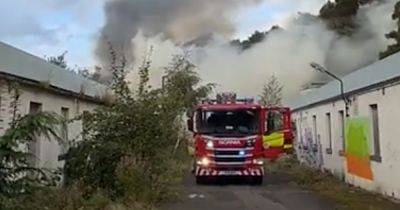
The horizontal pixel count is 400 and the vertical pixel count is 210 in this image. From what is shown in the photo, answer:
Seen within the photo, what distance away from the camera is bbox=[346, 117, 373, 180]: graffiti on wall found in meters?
20.8

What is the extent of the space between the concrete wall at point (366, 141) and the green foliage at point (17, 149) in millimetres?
9900

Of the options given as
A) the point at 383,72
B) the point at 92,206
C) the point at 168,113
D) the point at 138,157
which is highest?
the point at 383,72

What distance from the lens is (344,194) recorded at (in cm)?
2006

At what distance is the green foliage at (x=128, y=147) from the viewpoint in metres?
17.0

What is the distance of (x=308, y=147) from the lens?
34250mm

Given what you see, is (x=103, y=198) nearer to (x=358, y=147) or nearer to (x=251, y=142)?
(x=358, y=147)

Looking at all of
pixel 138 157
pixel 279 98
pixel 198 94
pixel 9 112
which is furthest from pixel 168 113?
pixel 279 98

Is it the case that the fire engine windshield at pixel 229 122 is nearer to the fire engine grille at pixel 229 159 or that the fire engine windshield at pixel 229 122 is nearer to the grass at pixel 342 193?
the fire engine grille at pixel 229 159

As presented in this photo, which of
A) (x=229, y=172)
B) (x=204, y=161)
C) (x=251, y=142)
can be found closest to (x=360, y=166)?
(x=251, y=142)

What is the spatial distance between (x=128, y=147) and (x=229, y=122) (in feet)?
23.1

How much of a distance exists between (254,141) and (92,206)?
1080cm

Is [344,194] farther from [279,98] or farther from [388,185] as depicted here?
[279,98]

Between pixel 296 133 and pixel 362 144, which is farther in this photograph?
pixel 296 133

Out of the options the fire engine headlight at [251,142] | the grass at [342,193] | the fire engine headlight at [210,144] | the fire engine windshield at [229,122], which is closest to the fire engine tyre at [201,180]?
the fire engine headlight at [210,144]
